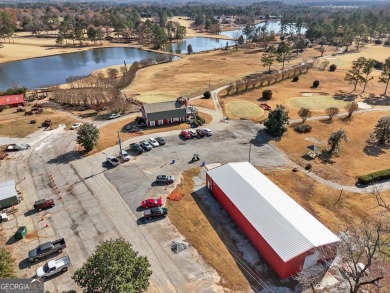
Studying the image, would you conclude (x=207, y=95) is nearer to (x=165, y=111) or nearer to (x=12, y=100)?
(x=165, y=111)

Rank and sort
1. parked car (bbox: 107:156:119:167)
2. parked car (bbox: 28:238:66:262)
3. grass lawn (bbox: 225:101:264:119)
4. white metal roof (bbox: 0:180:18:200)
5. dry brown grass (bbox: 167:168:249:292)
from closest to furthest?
dry brown grass (bbox: 167:168:249:292) < parked car (bbox: 28:238:66:262) < white metal roof (bbox: 0:180:18:200) < parked car (bbox: 107:156:119:167) < grass lawn (bbox: 225:101:264:119)

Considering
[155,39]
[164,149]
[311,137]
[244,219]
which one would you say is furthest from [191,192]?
[155,39]

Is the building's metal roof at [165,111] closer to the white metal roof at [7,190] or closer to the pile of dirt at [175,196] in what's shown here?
the pile of dirt at [175,196]

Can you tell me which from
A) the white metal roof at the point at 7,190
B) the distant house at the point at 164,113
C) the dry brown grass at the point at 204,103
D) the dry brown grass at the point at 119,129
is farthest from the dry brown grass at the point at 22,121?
the dry brown grass at the point at 204,103

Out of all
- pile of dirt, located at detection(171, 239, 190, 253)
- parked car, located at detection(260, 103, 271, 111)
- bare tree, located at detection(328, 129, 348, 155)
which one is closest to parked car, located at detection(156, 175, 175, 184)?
pile of dirt, located at detection(171, 239, 190, 253)

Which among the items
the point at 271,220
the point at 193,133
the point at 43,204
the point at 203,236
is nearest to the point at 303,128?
the point at 193,133

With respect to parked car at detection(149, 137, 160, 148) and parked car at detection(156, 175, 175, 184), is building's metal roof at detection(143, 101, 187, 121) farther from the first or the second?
parked car at detection(156, 175, 175, 184)
